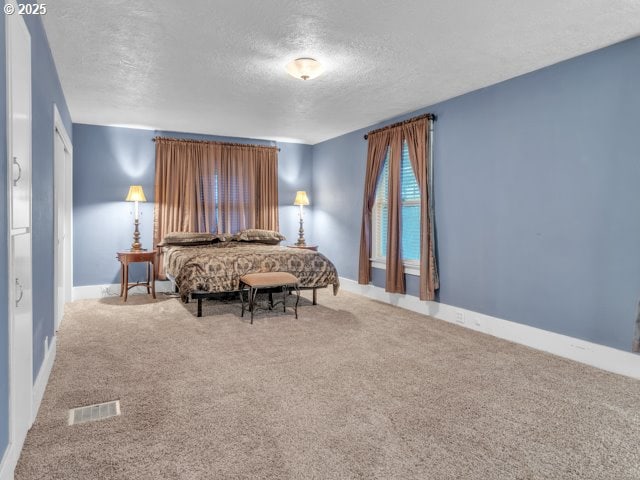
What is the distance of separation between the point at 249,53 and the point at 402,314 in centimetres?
312

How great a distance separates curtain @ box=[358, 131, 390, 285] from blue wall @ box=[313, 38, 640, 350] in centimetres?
79

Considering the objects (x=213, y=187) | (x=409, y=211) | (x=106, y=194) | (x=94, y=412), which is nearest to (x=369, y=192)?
(x=409, y=211)

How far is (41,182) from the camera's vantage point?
8.74ft

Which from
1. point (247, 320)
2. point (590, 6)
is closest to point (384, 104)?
point (590, 6)

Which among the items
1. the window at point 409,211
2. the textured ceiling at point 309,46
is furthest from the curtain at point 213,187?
the window at point 409,211

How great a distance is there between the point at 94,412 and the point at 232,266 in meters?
2.38

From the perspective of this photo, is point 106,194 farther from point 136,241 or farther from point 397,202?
point 397,202

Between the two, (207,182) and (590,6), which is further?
(207,182)

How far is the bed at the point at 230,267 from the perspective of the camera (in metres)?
4.41

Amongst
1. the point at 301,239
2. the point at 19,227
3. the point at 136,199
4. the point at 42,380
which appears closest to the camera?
the point at 19,227

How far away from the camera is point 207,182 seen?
627 cm

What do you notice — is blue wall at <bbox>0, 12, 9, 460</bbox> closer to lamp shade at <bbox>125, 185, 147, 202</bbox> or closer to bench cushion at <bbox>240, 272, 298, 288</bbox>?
bench cushion at <bbox>240, 272, 298, 288</bbox>

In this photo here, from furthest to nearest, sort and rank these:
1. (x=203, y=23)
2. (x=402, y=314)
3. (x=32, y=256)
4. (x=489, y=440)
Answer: (x=402, y=314) → (x=203, y=23) → (x=32, y=256) → (x=489, y=440)

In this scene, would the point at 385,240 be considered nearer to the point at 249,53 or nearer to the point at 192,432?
the point at 249,53
